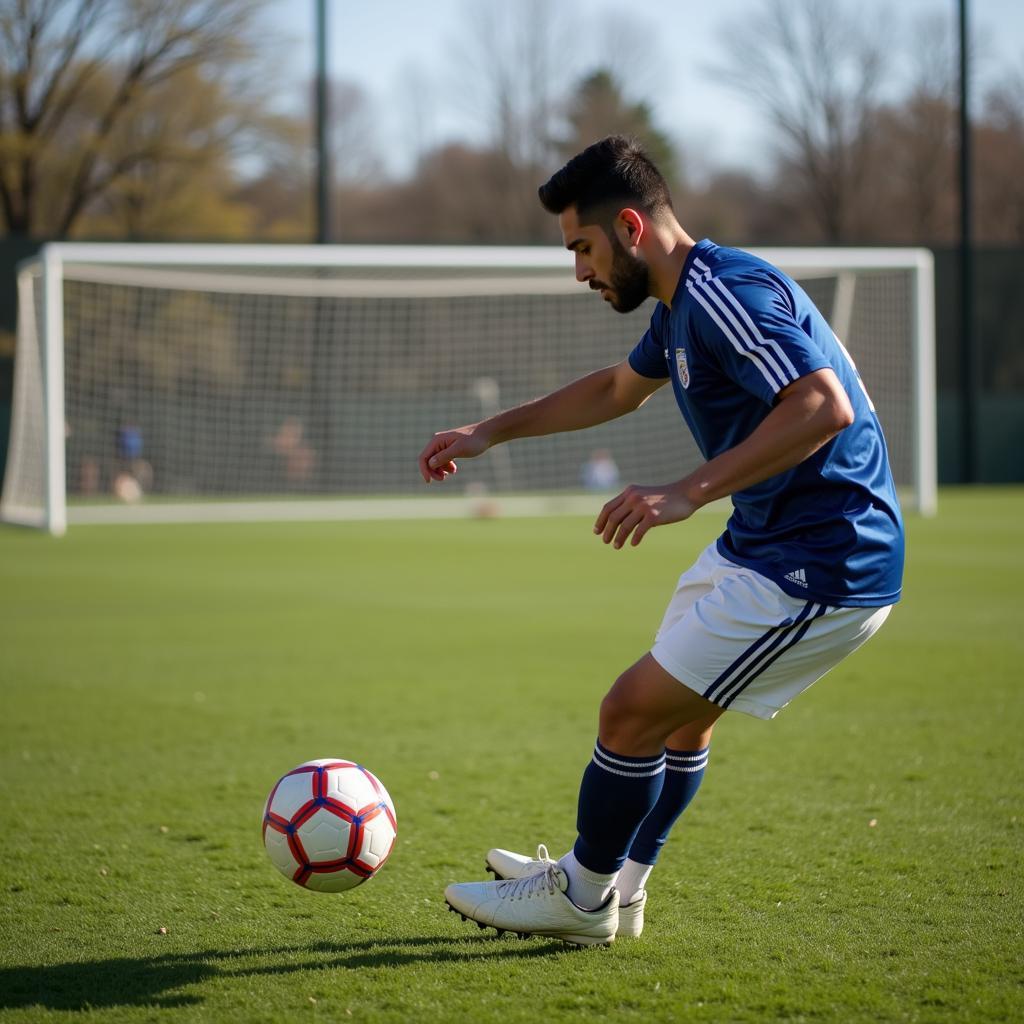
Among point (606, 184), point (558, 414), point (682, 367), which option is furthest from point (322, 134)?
point (682, 367)

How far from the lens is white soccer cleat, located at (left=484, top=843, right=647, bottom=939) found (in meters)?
3.44

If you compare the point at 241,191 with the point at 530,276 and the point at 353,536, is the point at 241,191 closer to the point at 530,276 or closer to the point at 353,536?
the point at 530,276

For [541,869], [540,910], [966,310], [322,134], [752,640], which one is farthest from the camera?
[966,310]

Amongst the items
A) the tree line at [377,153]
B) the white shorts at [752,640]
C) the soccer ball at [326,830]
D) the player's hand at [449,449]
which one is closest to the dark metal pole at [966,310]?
the tree line at [377,153]

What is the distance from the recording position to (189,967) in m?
3.23

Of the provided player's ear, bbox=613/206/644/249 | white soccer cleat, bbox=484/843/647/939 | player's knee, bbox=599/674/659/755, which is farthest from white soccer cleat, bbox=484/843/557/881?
player's ear, bbox=613/206/644/249

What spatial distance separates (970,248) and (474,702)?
77.9 ft

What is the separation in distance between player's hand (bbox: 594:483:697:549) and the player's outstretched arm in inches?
31.1

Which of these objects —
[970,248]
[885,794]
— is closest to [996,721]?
[885,794]

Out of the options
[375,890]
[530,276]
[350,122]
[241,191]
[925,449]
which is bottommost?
[375,890]

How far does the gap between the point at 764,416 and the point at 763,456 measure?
311mm

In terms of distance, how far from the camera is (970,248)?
1082 inches

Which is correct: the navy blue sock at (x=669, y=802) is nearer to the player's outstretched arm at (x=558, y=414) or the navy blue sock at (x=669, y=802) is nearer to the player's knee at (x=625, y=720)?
the player's knee at (x=625, y=720)

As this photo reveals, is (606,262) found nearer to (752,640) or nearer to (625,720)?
(752,640)
